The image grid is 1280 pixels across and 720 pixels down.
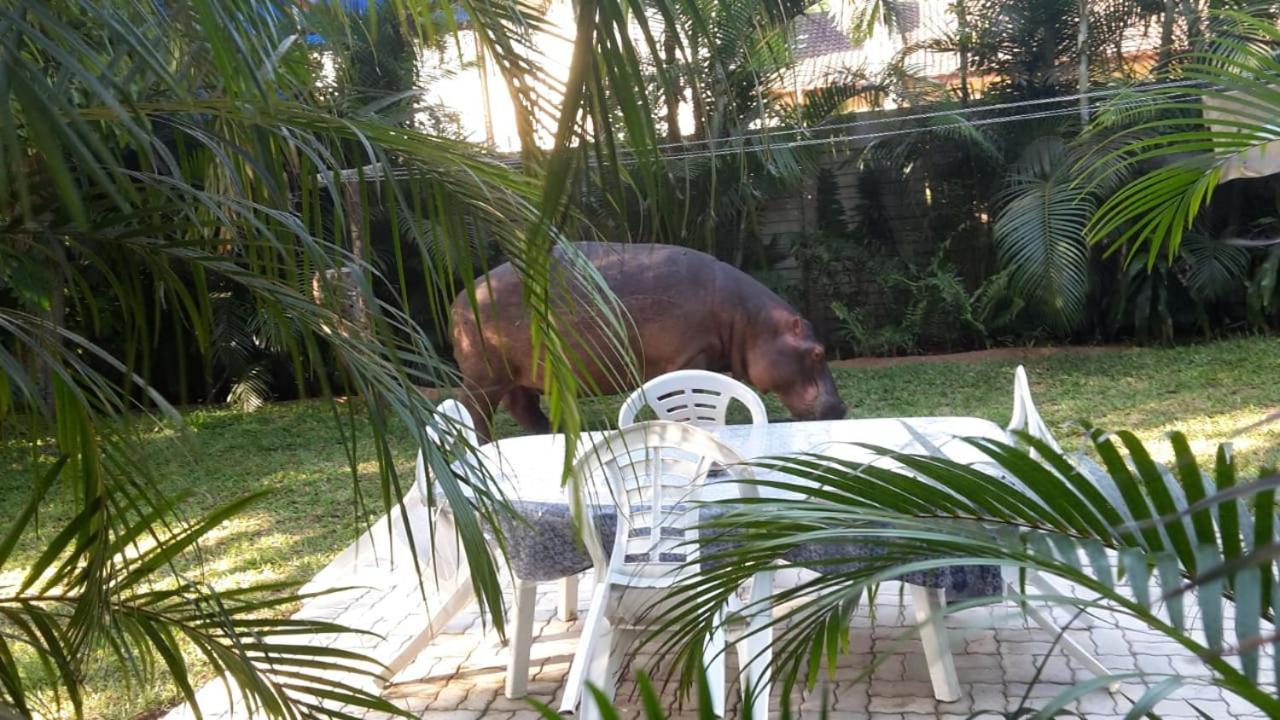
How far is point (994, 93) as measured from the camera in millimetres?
8773

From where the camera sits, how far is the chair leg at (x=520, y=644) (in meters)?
2.84

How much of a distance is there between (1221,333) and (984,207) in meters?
1.93

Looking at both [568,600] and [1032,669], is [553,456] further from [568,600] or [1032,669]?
[1032,669]

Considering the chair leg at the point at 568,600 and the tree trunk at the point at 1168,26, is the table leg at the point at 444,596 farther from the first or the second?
the tree trunk at the point at 1168,26

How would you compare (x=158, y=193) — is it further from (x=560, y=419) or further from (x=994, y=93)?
(x=994, y=93)

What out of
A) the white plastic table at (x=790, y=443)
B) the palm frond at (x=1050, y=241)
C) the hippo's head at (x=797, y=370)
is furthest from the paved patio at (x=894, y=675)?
the palm frond at (x=1050, y=241)

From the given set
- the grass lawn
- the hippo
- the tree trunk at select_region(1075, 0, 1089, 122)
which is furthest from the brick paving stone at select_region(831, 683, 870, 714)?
the tree trunk at select_region(1075, 0, 1089, 122)

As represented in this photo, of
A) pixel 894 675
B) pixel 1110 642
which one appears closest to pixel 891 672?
pixel 894 675

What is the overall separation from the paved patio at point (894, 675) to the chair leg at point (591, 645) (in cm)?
14

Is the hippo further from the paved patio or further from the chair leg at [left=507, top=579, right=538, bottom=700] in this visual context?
the chair leg at [left=507, top=579, right=538, bottom=700]

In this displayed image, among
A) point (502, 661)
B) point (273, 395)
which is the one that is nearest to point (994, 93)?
point (273, 395)

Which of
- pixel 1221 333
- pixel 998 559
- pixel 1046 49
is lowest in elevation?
pixel 1221 333

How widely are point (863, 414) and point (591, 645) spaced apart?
4.42 m

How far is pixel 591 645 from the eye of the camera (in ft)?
8.12
